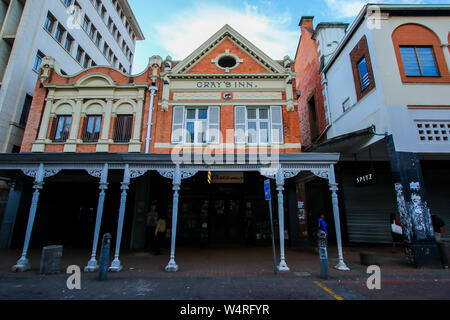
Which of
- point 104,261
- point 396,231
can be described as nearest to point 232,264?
point 104,261

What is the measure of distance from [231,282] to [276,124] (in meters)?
8.51

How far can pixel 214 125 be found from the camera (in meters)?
12.4

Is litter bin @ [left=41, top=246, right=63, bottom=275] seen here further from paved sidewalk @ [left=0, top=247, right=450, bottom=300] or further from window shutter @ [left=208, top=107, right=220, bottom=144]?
window shutter @ [left=208, top=107, right=220, bottom=144]

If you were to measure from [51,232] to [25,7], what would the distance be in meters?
14.5

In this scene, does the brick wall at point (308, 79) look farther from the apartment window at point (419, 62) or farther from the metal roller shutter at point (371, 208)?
the apartment window at point (419, 62)

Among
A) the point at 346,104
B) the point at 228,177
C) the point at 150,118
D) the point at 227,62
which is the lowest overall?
the point at 228,177

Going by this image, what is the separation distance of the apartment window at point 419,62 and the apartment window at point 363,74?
4.57ft

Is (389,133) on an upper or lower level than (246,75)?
lower

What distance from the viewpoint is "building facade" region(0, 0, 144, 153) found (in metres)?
13.6

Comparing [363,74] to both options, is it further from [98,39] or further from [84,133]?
[98,39]

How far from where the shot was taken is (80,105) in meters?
13.0

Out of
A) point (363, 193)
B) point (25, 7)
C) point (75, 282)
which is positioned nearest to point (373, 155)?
point (363, 193)

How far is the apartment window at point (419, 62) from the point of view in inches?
385
